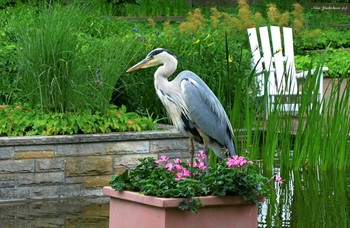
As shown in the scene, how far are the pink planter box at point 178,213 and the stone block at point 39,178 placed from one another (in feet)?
7.80

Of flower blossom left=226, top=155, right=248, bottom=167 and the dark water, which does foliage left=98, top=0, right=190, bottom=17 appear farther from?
flower blossom left=226, top=155, right=248, bottom=167

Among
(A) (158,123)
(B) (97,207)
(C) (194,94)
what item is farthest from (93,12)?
(C) (194,94)

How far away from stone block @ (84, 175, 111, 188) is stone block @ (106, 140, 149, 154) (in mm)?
233

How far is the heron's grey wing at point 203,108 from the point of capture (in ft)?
22.9

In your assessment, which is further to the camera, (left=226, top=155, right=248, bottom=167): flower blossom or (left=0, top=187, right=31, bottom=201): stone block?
(left=0, top=187, right=31, bottom=201): stone block

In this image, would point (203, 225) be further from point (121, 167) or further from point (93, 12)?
point (93, 12)

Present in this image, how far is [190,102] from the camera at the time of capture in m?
7.00

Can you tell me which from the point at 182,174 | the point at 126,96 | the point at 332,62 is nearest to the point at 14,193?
the point at 126,96

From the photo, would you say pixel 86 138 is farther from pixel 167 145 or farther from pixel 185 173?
pixel 185 173

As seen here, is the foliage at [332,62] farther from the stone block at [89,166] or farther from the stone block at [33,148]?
the stone block at [33,148]

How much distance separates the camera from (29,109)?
9570 millimetres

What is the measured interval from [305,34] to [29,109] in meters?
8.81

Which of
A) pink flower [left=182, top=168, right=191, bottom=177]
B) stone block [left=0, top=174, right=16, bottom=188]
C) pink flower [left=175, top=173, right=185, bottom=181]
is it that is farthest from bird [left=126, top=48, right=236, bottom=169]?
stone block [left=0, top=174, right=16, bottom=188]

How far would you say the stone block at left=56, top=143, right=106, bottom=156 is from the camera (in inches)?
351
